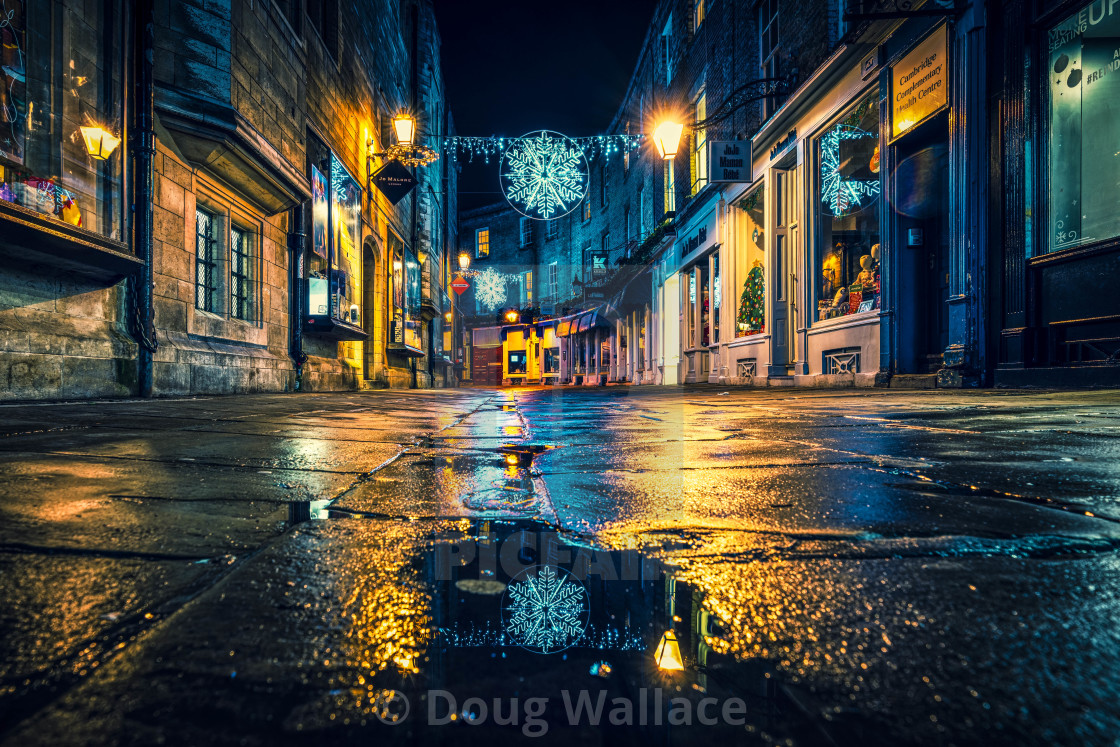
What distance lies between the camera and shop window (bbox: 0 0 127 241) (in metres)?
4.50

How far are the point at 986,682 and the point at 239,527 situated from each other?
40.4 inches

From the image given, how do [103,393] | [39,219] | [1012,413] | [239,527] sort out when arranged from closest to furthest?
1. [239,527]
2. [1012,413]
3. [39,219]
4. [103,393]

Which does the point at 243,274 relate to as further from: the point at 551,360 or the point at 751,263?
the point at 551,360

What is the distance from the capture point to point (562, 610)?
678 millimetres

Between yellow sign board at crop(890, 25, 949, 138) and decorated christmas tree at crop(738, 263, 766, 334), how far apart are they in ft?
13.6

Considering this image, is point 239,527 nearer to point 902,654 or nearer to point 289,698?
point 289,698

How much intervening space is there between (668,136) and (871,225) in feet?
13.4

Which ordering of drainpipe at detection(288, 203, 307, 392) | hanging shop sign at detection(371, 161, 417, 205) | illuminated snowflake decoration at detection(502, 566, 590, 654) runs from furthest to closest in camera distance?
hanging shop sign at detection(371, 161, 417, 205) → drainpipe at detection(288, 203, 307, 392) → illuminated snowflake decoration at detection(502, 566, 590, 654)

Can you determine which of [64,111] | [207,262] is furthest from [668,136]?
[64,111]

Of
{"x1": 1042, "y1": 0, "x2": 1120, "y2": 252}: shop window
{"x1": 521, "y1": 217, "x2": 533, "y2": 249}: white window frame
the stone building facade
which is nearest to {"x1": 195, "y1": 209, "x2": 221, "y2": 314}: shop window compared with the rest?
the stone building facade

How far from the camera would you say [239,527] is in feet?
3.26

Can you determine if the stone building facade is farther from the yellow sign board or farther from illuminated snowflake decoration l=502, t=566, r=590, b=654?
the yellow sign board

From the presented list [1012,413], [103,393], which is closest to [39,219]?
[103,393]

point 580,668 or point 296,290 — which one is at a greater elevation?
point 296,290
